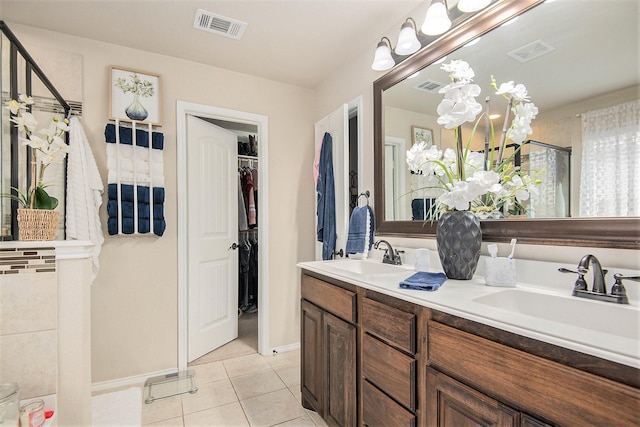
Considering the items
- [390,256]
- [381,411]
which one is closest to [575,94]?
[390,256]

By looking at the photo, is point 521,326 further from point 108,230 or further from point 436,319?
point 108,230

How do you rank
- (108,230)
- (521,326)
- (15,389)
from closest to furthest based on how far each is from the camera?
(521,326)
(15,389)
(108,230)

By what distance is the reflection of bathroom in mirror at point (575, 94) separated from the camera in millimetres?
1042

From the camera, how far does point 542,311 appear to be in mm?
1104

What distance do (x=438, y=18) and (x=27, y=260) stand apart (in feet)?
6.88

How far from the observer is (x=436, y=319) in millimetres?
1025

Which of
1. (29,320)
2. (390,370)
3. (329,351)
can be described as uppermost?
(29,320)

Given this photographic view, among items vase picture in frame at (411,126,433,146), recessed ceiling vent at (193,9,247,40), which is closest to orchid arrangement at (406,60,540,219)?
vase picture in frame at (411,126,433,146)

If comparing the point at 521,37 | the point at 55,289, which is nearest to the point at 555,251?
the point at 521,37

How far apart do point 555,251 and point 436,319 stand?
2.05 feet

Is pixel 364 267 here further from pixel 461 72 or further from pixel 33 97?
pixel 33 97

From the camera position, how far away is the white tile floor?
1.87 m

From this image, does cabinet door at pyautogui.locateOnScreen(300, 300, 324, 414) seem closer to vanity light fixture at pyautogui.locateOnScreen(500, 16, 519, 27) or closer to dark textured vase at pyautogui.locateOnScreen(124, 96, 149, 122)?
vanity light fixture at pyautogui.locateOnScreen(500, 16, 519, 27)

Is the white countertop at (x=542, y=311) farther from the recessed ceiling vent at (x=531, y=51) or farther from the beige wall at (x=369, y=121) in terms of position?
the recessed ceiling vent at (x=531, y=51)
